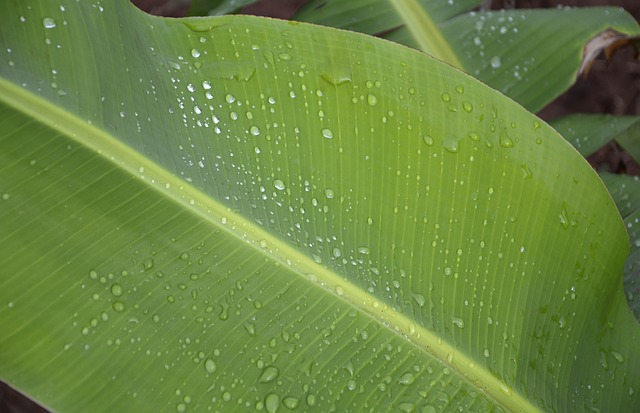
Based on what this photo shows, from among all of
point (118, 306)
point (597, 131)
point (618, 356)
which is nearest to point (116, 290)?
point (118, 306)

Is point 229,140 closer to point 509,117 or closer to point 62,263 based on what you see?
point 62,263

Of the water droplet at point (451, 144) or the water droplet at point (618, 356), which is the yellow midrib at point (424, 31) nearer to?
the water droplet at point (451, 144)

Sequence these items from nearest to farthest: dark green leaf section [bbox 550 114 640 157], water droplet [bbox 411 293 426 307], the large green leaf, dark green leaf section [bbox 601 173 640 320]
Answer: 1. the large green leaf
2. water droplet [bbox 411 293 426 307]
3. dark green leaf section [bbox 601 173 640 320]
4. dark green leaf section [bbox 550 114 640 157]

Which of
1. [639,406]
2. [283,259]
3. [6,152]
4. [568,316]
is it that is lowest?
[639,406]

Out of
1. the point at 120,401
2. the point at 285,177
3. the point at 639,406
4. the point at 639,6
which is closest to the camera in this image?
the point at 120,401

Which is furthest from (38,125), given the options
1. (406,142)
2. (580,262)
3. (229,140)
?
(580,262)

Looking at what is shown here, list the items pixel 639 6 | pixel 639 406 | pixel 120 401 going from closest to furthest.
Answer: pixel 120 401, pixel 639 406, pixel 639 6

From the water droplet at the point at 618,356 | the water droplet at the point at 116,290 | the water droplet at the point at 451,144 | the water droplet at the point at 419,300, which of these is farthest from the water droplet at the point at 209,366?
the water droplet at the point at 618,356

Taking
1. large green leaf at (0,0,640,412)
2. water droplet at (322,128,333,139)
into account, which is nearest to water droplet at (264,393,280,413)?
large green leaf at (0,0,640,412)

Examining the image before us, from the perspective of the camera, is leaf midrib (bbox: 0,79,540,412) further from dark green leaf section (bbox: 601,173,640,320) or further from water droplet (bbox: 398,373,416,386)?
dark green leaf section (bbox: 601,173,640,320)
